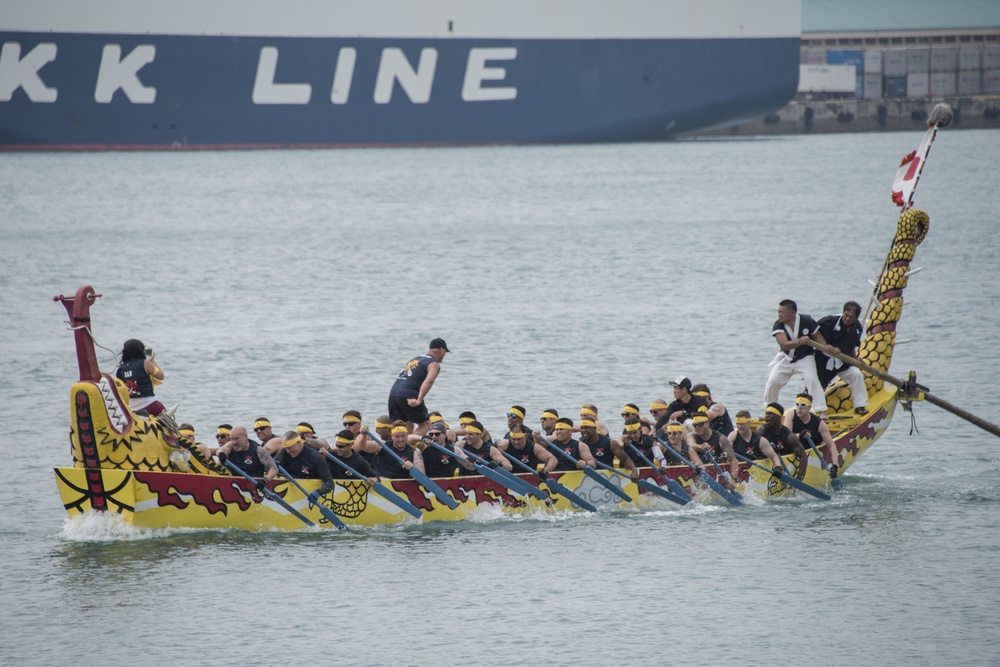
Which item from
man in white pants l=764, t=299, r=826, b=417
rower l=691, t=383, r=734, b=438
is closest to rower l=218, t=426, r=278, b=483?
rower l=691, t=383, r=734, b=438

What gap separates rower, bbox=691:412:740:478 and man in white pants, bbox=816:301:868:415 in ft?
8.56

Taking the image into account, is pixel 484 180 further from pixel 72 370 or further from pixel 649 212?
pixel 72 370

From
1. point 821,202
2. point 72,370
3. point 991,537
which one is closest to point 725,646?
point 991,537

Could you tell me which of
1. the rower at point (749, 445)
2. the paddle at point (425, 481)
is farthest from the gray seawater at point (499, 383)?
the rower at point (749, 445)

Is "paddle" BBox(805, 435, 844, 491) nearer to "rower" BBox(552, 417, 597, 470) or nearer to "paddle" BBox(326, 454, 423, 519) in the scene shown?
"rower" BBox(552, 417, 597, 470)

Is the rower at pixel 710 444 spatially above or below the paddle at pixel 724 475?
above

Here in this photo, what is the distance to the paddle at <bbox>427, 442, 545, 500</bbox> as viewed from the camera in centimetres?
1966

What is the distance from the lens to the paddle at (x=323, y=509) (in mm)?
18906

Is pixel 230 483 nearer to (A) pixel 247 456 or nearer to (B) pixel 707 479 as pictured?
(A) pixel 247 456

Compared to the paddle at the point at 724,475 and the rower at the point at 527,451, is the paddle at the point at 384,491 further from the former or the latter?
the paddle at the point at 724,475

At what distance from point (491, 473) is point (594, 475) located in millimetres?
1653

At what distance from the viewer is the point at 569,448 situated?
2045 centimetres

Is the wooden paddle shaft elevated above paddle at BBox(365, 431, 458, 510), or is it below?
above

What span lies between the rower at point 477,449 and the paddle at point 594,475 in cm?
73
